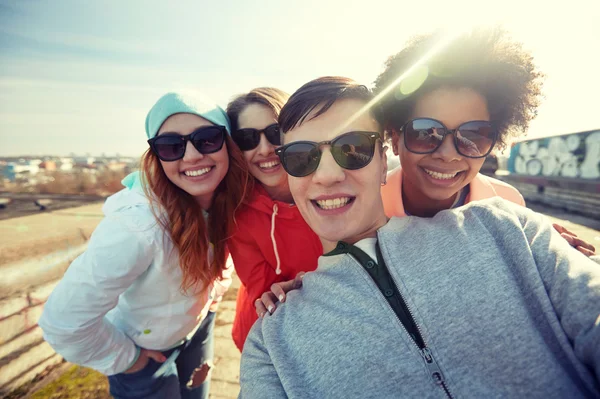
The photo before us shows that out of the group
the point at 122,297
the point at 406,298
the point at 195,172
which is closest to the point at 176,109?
the point at 195,172

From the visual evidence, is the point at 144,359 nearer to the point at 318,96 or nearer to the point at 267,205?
the point at 267,205

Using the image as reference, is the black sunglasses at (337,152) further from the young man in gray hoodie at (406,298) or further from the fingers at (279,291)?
the fingers at (279,291)

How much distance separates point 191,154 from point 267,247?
709mm

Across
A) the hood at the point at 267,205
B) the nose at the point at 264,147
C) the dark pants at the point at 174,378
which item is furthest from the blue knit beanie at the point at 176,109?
the dark pants at the point at 174,378

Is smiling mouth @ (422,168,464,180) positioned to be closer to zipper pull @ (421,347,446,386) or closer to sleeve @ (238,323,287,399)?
zipper pull @ (421,347,446,386)

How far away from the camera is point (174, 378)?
2.02m

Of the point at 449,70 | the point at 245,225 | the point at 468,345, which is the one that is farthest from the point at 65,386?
the point at 449,70

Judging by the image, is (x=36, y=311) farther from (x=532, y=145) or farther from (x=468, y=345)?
(x=532, y=145)

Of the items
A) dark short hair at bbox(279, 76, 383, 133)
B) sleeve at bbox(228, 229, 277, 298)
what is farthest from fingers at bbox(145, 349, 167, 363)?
dark short hair at bbox(279, 76, 383, 133)

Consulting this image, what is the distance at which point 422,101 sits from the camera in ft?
5.17

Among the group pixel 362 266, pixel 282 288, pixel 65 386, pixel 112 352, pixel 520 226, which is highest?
pixel 520 226

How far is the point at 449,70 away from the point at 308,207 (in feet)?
3.50

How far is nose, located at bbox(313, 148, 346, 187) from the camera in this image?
134cm

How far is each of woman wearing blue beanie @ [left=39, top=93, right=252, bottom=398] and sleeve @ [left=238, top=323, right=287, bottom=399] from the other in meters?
0.58
